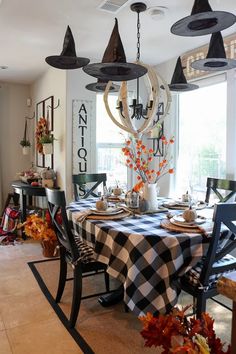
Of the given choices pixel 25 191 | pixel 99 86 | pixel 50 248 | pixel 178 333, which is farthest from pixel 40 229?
pixel 178 333

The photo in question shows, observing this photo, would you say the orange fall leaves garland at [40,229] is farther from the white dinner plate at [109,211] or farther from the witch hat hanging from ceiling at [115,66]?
the witch hat hanging from ceiling at [115,66]

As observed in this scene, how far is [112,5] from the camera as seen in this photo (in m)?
2.46

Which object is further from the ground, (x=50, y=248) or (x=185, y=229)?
(x=185, y=229)

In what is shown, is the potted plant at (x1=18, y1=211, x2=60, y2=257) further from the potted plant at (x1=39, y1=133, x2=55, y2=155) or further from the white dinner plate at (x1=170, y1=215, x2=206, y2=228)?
the white dinner plate at (x1=170, y1=215, x2=206, y2=228)

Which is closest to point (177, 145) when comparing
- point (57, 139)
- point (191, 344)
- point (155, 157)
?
point (155, 157)

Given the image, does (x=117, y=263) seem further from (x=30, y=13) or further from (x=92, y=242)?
(x=30, y=13)

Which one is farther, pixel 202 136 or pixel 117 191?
pixel 202 136

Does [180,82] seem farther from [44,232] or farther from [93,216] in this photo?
[44,232]

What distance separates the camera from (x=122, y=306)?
2506mm

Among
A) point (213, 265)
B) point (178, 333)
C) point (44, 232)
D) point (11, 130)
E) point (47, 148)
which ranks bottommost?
point (44, 232)

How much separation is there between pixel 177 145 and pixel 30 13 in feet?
7.53

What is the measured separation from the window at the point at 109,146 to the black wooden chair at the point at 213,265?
2413mm

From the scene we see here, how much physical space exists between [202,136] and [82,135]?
1517mm

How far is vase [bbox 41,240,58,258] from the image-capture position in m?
3.56
